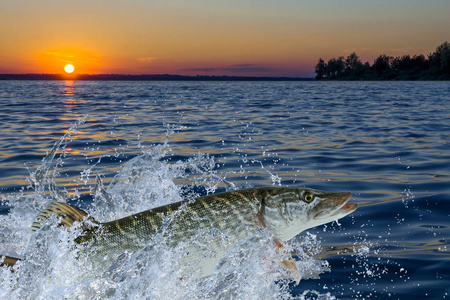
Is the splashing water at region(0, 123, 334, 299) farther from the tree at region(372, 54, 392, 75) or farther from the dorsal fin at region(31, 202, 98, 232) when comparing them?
the tree at region(372, 54, 392, 75)

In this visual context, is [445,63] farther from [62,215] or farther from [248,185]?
[62,215]

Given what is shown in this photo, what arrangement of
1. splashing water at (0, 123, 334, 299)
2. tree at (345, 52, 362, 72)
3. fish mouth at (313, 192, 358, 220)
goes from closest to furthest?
splashing water at (0, 123, 334, 299) < fish mouth at (313, 192, 358, 220) < tree at (345, 52, 362, 72)

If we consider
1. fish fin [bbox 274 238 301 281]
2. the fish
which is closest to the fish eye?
the fish

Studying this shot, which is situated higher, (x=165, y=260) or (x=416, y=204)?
(x=165, y=260)

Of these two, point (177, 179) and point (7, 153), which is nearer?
point (177, 179)

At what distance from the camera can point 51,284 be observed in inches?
180

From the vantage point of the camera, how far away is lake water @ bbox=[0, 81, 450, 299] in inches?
183

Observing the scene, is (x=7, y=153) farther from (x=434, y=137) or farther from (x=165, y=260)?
(x=434, y=137)

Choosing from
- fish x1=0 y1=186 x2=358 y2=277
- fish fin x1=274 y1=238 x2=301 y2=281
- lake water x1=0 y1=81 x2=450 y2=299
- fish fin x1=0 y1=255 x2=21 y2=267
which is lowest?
lake water x1=0 y1=81 x2=450 y2=299

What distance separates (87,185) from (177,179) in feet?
6.40

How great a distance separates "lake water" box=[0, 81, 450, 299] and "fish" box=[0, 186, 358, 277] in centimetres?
13

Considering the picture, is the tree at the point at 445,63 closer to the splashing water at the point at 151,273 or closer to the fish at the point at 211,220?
the splashing water at the point at 151,273

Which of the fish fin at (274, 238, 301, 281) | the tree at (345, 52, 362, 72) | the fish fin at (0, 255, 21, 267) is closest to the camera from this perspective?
the fish fin at (0, 255, 21, 267)

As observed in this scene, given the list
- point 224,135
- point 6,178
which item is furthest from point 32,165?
point 224,135
